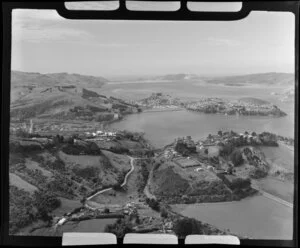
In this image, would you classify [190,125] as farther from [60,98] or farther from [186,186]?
[60,98]

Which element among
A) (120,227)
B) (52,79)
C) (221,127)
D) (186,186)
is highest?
(52,79)

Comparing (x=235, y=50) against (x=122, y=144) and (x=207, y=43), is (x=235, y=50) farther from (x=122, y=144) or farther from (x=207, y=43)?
(x=122, y=144)

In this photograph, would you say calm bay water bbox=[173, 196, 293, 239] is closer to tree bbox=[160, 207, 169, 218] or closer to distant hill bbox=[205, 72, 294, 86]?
tree bbox=[160, 207, 169, 218]

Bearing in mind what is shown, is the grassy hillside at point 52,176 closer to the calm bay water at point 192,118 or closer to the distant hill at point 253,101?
the calm bay water at point 192,118

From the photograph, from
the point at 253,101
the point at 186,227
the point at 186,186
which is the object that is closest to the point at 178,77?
the point at 253,101

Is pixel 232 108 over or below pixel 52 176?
over

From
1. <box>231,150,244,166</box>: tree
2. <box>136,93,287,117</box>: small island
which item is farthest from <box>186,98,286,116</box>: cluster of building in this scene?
<box>231,150,244,166</box>: tree

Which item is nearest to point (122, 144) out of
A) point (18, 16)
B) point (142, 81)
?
→ point (142, 81)
